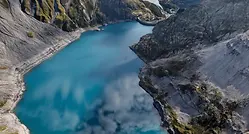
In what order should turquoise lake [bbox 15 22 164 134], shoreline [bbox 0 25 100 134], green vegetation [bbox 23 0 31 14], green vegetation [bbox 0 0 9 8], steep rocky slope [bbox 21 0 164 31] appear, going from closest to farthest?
shoreline [bbox 0 25 100 134], turquoise lake [bbox 15 22 164 134], green vegetation [bbox 0 0 9 8], green vegetation [bbox 23 0 31 14], steep rocky slope [bbox 21 0 164 31]

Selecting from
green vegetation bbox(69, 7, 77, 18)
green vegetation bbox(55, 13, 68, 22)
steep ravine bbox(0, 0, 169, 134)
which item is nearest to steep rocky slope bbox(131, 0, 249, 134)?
steep ravine bbox(0, 0, 169, 134)

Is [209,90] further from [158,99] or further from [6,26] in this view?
[6,26]

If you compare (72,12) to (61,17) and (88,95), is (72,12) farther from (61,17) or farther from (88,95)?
(88,95)

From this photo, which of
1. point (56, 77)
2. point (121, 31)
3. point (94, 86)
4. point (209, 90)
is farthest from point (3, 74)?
point (121, 31)

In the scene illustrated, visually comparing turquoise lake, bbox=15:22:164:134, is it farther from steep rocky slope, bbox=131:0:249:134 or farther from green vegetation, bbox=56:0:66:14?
green vegetation, bbox=56:0:66:14

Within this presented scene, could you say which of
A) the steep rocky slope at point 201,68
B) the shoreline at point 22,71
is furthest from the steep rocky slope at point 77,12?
the steep rocky slope at point 201,68

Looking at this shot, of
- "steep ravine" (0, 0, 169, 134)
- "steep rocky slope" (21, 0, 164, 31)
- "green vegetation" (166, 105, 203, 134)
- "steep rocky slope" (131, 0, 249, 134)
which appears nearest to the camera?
"green vegetation" (166, 105, 203, 134)
